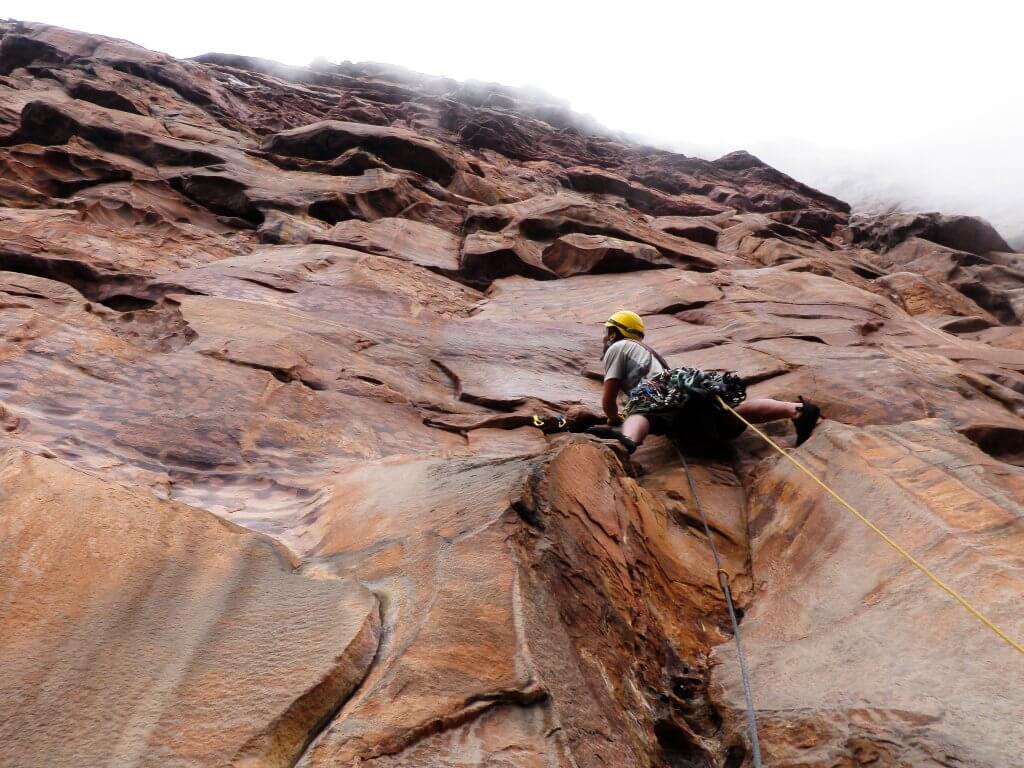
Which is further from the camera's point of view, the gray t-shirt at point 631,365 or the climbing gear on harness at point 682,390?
the gray t-shirt at point 631,365

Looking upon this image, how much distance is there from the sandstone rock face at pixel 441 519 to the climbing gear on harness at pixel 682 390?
0.44 m

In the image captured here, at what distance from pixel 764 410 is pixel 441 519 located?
3.32 m

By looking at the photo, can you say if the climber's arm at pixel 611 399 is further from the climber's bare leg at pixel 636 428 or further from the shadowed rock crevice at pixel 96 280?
the shadowed rock crevice at pixel 96 280

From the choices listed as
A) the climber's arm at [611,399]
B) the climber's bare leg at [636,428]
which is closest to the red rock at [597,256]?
the climber's arm at [611,399]

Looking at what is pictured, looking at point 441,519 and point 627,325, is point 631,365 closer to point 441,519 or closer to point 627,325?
point 627,325

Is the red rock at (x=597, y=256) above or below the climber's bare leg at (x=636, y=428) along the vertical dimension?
above

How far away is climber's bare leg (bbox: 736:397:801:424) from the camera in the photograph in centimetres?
522

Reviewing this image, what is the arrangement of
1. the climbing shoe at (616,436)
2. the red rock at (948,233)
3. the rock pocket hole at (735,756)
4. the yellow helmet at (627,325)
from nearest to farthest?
the rock pocket hole at (735,756) < the climbing shoe at (616,436) < the yellow helmet at (627,325) < the red rock at (948,233)

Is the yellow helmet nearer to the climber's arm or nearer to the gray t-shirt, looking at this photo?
the gray t-shirt

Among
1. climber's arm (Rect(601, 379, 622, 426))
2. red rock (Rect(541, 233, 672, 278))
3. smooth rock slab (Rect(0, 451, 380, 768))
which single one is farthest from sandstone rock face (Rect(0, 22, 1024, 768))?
red rock (Rect(541, 233, 672, 278))

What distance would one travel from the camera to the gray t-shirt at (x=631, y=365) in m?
6.03

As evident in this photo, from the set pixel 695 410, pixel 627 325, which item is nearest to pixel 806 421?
pixel 695 410

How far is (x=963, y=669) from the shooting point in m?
2.41

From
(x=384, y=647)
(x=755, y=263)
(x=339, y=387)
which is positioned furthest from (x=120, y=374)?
(x=755, y=263)
